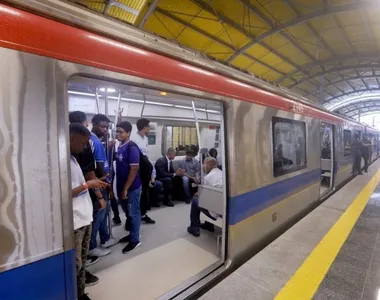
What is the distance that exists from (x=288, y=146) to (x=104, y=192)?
2.71m

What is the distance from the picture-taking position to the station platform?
2066 millimetres

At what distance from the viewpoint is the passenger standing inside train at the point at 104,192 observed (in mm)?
2581

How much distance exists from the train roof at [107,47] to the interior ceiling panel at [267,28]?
11.0ft

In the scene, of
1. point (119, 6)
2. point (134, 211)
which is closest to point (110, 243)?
point (134, 211)

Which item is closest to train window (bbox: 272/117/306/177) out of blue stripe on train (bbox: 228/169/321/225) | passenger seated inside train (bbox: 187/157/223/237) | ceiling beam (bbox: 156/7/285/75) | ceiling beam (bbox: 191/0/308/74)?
blue stripe on train (bbox: 228/169/321/225)

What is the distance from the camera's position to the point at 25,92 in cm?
109

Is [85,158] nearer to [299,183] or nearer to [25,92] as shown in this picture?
[25,92]

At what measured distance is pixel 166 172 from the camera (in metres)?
5.59

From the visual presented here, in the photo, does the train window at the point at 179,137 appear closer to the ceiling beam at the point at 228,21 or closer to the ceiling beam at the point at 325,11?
the ceiling beam at the point at 228,21

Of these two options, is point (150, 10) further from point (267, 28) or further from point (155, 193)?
point (267, 28)

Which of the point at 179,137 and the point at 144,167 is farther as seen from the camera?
the point at 179,137

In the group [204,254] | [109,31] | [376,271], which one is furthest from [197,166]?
[109,31]

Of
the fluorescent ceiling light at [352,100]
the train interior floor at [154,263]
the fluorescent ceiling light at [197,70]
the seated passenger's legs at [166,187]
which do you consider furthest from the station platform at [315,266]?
the fluorescent ceiling light at [352,100]

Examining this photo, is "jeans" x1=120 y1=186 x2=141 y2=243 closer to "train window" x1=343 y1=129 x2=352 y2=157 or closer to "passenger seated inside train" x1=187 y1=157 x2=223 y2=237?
"passenger seated inside train" x1=187 y1=157 x2=223 y2=237
